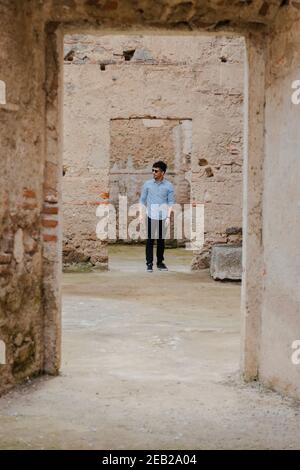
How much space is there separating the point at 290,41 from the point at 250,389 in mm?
1834

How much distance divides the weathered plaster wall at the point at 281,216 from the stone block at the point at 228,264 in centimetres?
482

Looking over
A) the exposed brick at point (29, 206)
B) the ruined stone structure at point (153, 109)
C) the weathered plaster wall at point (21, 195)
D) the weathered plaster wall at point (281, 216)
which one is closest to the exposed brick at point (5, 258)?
the weathered plaster wall at point (21, 195)

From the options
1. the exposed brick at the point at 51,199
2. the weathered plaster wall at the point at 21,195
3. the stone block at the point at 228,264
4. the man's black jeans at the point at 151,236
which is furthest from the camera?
the man's black jeans at the point at 151,236

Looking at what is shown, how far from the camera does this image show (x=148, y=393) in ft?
11.7

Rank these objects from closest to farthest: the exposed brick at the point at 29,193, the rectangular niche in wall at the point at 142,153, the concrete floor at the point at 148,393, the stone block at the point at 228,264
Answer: the concrete floor at the point at 148,393, the exposed brick at the point at 29,193, the stone block at the point at 228,264, the rectangular niche in wall at the point at 142,153

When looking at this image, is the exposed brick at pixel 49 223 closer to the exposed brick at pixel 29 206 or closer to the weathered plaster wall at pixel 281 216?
the exposed brick at pixel 29 206

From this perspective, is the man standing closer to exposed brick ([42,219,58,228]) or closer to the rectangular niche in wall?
the rectangular niche in wall

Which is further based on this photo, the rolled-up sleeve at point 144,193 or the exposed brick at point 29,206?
the rolled-up sleeve at point 144,193

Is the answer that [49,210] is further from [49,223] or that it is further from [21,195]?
[21,195]

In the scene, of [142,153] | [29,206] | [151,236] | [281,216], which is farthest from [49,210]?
[142,153]

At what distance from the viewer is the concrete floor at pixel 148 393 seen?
2.88 metres

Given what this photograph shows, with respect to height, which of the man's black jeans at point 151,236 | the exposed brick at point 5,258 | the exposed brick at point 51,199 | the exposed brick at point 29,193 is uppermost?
the exposed brick at point 29,193

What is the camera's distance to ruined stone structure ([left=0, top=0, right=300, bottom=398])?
3.42m
